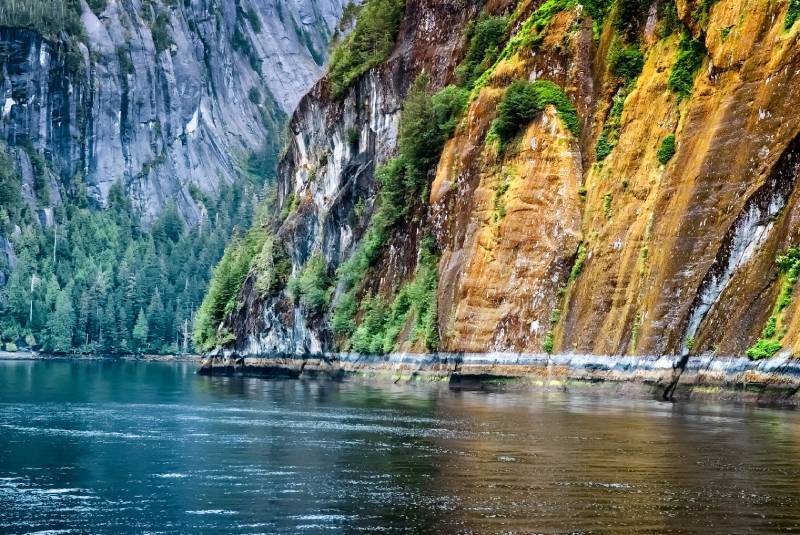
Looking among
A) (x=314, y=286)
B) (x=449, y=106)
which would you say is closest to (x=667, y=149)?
(x=449, y=106)

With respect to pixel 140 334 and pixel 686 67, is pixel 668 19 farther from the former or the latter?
pixel 140 334

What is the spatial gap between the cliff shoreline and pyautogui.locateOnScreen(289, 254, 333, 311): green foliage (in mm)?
4973

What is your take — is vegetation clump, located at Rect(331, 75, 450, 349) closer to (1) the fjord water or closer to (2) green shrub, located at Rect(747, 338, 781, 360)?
(1) the fjord water

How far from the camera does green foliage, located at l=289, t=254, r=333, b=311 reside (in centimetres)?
9481

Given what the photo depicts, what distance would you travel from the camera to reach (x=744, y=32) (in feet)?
162

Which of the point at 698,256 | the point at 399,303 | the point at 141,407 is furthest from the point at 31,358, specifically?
the point at 698,256

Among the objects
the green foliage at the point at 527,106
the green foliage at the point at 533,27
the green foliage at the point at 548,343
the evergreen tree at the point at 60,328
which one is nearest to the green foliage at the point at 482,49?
the green foliage at the point at 533,27

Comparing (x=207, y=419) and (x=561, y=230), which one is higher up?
(x=561, y=230)

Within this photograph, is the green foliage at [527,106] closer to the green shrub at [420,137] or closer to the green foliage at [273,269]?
the green shrub at [420,137]

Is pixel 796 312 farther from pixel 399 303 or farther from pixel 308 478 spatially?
pixel 399 303

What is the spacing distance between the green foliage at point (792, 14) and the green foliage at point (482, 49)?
3220 cm

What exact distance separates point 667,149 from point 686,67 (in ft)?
15.1

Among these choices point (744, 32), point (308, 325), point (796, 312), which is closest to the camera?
point (796, 312)

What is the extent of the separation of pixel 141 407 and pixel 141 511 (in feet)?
101
